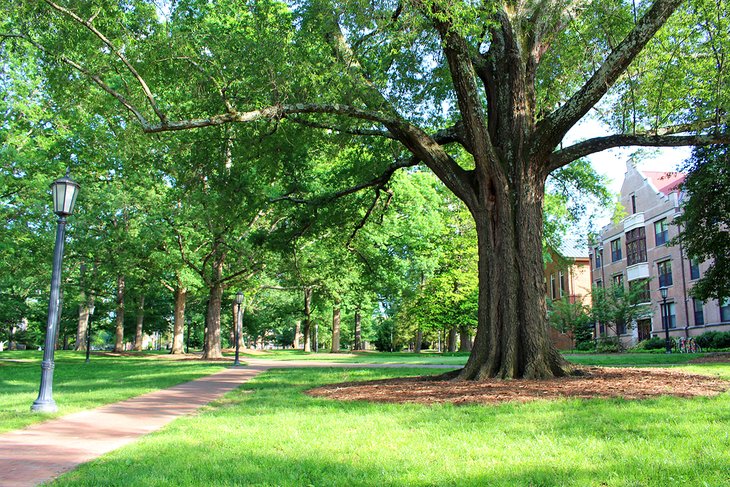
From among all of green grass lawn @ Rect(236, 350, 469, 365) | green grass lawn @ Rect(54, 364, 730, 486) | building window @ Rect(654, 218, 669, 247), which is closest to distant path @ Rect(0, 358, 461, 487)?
green grass lawn @ Rect(54, 364, 730, 486)

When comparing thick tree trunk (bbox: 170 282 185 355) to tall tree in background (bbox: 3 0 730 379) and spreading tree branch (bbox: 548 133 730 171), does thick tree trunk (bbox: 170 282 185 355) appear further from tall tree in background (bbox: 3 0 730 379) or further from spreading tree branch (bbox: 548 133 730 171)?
spreading tree branch (bbox: 548 133 730 171)

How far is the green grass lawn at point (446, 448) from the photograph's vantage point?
441 centimetres

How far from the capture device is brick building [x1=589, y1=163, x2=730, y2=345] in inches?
1468

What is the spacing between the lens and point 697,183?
2112 cm

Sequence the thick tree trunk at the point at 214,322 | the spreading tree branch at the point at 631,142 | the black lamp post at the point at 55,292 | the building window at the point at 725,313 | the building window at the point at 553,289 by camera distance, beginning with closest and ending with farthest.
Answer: the black lamp post at the point at 55,292, the spreading tree branch at the point at 631,142, the thick tree trunk at the point at 214,322, the building window at the point at 725,313, the building window at the point at 553,289

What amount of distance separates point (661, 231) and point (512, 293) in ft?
116

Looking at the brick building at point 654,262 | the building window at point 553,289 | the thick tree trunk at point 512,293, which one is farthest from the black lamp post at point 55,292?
the building window at point 553,289

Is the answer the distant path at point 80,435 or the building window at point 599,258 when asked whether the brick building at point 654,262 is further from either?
the distant path at point 80,435

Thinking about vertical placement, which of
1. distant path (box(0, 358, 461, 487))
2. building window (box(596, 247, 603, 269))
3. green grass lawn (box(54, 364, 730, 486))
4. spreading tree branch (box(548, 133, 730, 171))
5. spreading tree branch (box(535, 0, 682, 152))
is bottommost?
distant path (box(0, 358, 461, 487))

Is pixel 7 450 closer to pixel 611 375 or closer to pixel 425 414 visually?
pixel 425 414

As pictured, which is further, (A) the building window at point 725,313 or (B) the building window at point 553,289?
(B) the building window at point 553,289

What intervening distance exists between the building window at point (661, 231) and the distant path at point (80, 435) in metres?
37.7

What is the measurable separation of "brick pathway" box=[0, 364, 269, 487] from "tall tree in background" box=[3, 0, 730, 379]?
15.1 feet

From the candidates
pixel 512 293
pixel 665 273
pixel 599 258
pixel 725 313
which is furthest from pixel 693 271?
pixel 512 293
